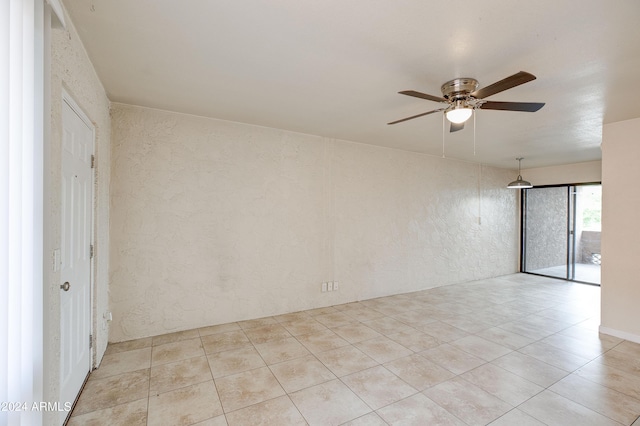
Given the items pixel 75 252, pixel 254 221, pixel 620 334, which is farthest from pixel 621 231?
pixel 75 252

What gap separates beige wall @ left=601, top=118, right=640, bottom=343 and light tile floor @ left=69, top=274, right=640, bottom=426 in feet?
1.11

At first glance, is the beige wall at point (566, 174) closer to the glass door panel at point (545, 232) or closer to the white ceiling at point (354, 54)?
the glass door panel at point (545, 232)

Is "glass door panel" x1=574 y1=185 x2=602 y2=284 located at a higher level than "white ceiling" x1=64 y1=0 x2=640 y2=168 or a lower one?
lower

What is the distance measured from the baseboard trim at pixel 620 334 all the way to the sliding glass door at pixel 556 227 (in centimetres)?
334

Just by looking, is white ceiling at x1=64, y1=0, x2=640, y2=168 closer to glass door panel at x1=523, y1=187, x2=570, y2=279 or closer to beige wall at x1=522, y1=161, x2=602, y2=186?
beige wall at x1=522, y1=161, x2=602, y2=186

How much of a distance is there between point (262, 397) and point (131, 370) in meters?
1.28

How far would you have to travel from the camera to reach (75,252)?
209 cm

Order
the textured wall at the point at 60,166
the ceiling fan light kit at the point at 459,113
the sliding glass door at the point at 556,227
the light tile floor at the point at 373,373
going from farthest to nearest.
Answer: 1. the sliding glass door at the point at 556,227
2. the ceiling fan light kit at the point at 459,113
3. the light tile floor at the point at 373,373
4. the textured wall at the point at 60,166

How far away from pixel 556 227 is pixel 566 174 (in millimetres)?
1252

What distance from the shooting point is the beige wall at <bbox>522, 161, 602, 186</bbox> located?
5.71 meters

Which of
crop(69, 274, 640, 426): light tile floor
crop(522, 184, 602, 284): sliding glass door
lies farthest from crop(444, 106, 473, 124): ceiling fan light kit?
crop(522, 184, 602, 284): sliding glass door

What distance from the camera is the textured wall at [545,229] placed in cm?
644

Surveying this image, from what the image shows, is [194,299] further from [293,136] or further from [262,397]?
[293,136]

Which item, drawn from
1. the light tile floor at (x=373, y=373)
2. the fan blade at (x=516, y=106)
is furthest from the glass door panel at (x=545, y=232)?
the fan blade at (x=516, y=106)
